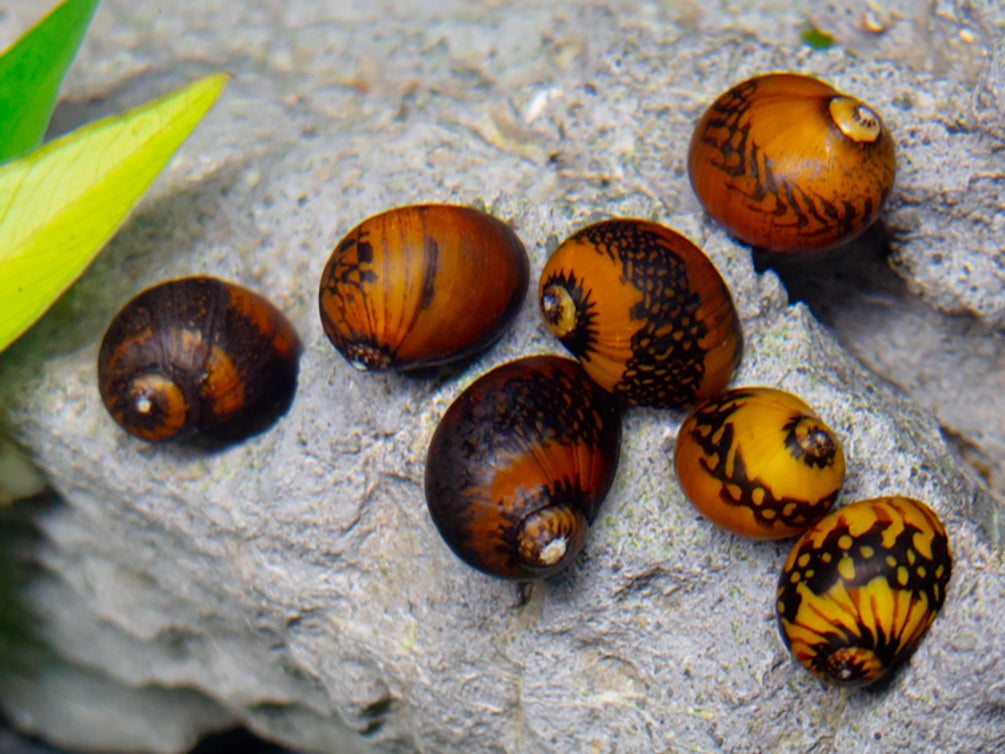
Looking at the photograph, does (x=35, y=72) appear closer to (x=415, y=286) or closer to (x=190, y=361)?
(x=190, y=361)

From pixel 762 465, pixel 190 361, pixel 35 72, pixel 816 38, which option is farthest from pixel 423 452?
pixel 816 38

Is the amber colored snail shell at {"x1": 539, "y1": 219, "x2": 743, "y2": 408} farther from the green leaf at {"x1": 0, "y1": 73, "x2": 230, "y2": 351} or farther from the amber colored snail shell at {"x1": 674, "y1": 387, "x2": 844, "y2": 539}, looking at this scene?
the green leaf at {"x1": 0, "y1": 73, "x2": 230, "y2": 351}

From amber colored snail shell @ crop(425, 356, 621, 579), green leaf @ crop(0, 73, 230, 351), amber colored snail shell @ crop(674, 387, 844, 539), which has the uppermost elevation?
green leaf @ crop(0, 73, 230, 351)

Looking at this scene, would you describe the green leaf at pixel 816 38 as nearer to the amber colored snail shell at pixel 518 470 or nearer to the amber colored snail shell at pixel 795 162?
the amber colored snail shell at pixel 795 162

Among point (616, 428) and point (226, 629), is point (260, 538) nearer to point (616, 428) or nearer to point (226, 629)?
point (226, 629)

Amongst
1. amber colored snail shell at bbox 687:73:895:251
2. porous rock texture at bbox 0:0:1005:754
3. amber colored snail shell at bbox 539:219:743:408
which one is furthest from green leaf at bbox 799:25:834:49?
amber colored snail shell at bbox 539:219:743:408

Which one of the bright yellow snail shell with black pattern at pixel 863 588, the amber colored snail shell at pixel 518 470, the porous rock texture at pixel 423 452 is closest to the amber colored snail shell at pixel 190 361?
the porous rock texture at pixel 423 452

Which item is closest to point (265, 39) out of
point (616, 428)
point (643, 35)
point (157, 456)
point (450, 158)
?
point (450, 158)
